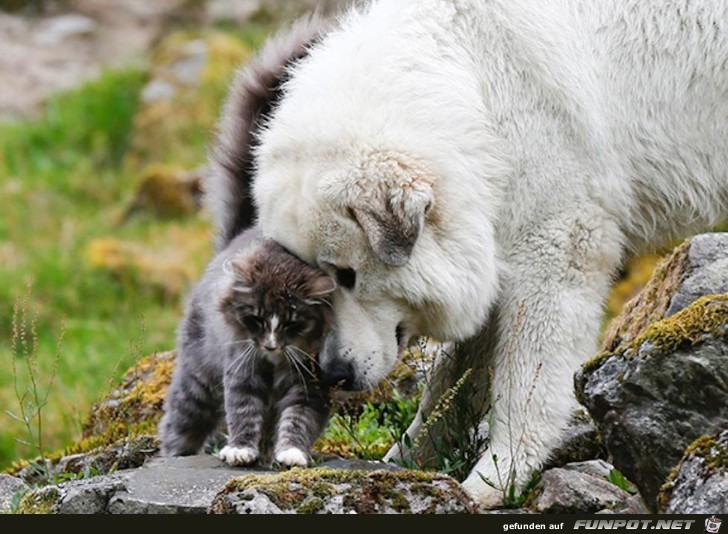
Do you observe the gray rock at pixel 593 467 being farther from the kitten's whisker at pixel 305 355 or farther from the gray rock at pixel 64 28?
the gray rock at pixel 64 28

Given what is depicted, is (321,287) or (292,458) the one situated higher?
(321,287)

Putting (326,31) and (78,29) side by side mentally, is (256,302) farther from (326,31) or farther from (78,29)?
(78,29)

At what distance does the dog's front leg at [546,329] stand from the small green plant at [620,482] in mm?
332

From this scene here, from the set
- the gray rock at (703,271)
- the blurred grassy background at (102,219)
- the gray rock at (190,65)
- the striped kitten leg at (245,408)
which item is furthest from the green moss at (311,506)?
the gray rock at (190,65)

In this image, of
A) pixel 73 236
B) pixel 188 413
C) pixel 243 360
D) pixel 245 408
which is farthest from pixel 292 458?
pixel 73 236

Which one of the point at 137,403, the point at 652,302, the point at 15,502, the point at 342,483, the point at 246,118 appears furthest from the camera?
the point at 137,403

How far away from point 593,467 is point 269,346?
1.44 m

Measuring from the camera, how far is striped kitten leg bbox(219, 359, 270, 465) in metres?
5.70

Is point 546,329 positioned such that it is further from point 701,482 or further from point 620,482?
point 701,482

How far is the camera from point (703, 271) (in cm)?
559

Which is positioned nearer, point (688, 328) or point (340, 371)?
point (688, 328)

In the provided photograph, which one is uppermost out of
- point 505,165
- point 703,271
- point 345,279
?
point 505,165

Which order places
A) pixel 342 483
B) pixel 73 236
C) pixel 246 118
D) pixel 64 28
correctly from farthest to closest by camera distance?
pixel 64 28 < pixel 73 236 < pixel 246 118 < pixel 342 483

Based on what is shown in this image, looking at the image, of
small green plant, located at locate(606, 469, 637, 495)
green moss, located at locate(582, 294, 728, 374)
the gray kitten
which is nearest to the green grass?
the gray kitten
